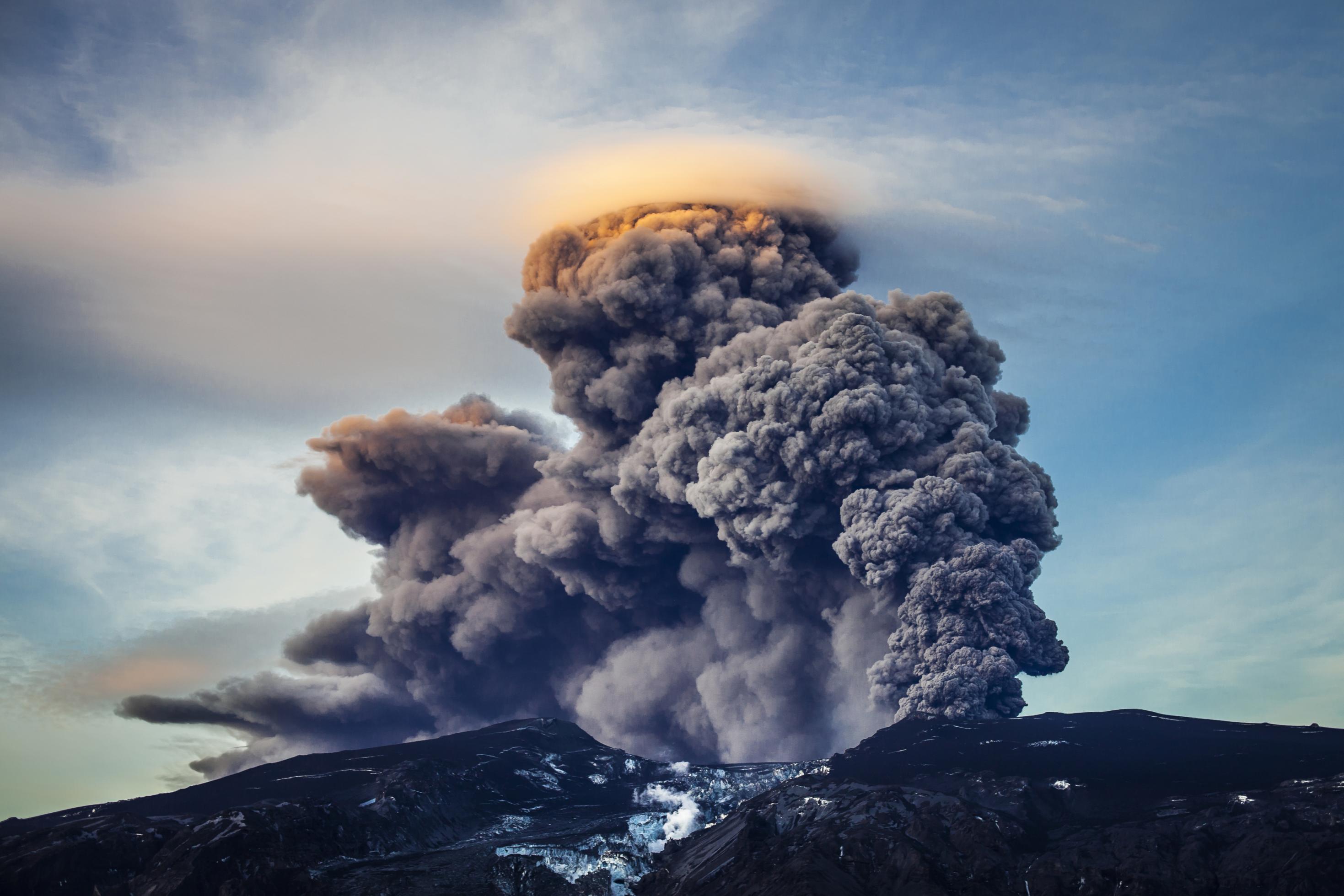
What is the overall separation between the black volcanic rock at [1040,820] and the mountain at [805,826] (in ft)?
0.26

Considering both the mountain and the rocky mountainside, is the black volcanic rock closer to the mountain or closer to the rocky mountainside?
the mountain

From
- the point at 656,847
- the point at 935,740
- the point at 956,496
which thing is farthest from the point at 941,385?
the point at 656,847

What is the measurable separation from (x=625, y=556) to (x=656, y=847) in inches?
645

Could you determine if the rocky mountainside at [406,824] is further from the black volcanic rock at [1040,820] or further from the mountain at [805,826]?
the black volcanic rock at [1040,820]

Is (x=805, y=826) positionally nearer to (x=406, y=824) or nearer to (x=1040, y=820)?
(x=1040, y=820)

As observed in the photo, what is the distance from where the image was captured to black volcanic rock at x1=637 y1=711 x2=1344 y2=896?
30250 mm

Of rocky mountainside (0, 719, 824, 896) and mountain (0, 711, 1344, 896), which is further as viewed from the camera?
rocky mountainside (0, 719, 824, 896)

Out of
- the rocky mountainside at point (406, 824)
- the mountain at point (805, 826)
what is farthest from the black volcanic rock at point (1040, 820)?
the rocky mountainside at point (406, 824)

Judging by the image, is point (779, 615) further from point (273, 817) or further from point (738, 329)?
point (273, 817)

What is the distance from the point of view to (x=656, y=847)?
41.1 metres

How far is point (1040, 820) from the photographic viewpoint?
35.4m

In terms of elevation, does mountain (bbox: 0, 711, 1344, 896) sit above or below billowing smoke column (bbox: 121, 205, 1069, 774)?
below

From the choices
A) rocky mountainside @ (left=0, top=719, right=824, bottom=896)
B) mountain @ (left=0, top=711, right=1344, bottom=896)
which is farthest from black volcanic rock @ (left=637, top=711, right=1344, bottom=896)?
rocky mountainside @ (left=0, top=719, right=824, bottom=896)

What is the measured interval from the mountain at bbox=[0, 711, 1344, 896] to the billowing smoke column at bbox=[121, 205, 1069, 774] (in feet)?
13.1
